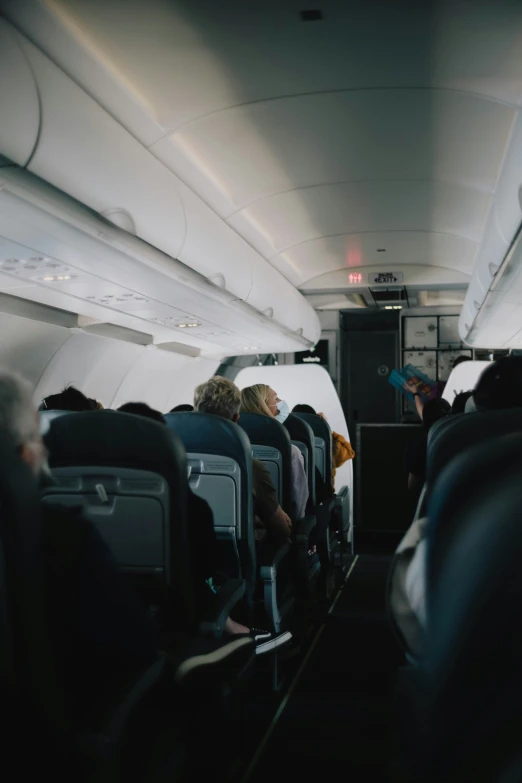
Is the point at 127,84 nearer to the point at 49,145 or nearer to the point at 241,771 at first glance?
the point at 49,145

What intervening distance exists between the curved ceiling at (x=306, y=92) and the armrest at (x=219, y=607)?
287cm

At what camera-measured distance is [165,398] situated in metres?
12.3

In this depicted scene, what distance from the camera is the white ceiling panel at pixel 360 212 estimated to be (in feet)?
24.0

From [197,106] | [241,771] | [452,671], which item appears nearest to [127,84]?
[197,106]

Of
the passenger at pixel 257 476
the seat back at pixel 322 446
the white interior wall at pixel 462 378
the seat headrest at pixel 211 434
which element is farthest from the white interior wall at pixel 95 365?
the white interior wall at pixel 462 378

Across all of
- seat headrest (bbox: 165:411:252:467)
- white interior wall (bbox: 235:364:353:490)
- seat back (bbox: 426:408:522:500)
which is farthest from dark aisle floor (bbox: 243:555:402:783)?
white interior wall (bbox: 235:364:353:490)

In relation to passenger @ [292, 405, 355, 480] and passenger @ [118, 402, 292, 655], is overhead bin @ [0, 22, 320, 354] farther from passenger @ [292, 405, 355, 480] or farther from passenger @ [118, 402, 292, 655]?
passenger @ [292, 405, 355, 480]

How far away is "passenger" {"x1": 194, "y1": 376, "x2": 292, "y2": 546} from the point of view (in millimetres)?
4465

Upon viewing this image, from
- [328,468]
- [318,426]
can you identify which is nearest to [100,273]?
[318,426]

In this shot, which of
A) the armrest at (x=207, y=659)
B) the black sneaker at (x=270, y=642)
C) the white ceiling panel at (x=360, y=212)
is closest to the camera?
the armrest at (x=207, y=659)

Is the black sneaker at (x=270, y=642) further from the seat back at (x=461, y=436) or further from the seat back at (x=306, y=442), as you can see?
the seat back at (x=461, y=436)

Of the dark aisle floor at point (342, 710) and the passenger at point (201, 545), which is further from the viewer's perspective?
the dark aisle floor at point (342, 710)

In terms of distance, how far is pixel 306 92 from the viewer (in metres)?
4.91

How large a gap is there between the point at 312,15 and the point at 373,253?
262 inches
